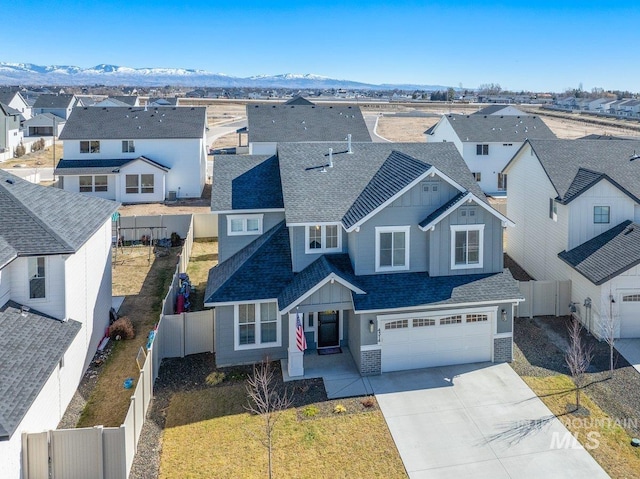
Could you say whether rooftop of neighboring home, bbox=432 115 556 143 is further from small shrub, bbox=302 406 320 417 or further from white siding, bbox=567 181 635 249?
small shrub, bbox=302 406 320 417

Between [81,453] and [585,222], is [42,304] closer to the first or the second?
[81,453]

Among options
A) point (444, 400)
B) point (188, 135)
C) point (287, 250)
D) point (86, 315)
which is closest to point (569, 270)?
point (444, 400)

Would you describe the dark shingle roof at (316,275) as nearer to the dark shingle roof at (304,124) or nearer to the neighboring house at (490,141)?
the dark shingle roof at (304,124)

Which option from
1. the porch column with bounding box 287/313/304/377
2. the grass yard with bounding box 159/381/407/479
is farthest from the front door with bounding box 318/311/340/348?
the grass yard with bounding box 159/381/407/479

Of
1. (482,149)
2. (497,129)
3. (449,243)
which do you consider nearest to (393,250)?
(449,243)

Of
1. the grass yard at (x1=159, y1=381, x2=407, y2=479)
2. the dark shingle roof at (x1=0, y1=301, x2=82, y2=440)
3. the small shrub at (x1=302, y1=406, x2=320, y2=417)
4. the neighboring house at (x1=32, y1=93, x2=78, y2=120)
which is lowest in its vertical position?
the grass yard at (x1=159, y1=381, x2=407, y2=479)
